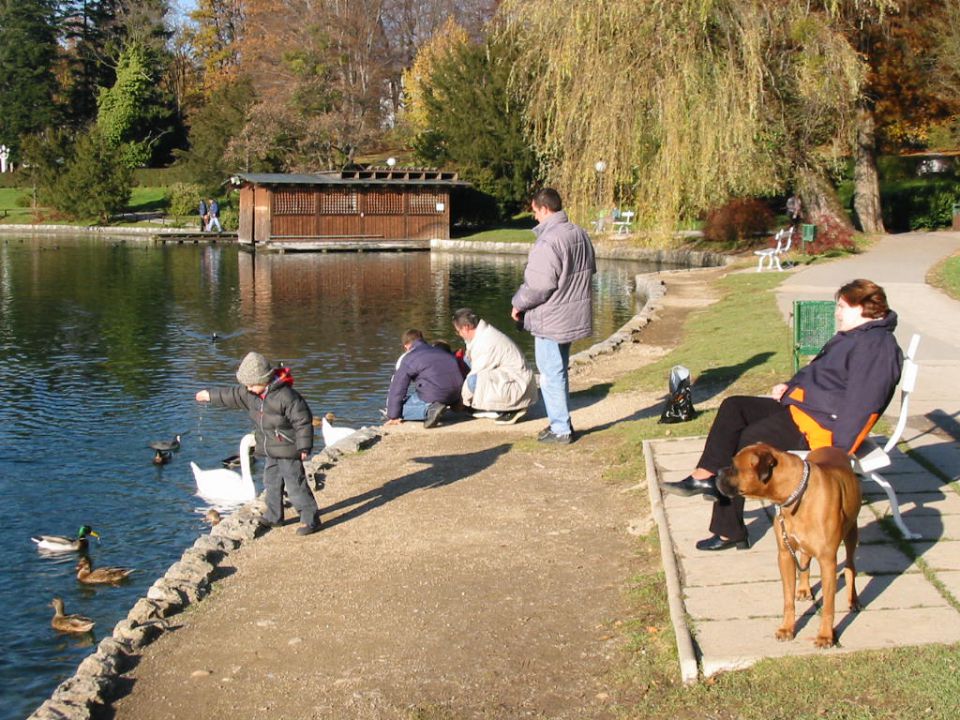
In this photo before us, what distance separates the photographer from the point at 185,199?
5997 centimetres

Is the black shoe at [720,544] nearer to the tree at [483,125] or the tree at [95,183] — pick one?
the tree at [483,125]

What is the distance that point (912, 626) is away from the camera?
5035mm

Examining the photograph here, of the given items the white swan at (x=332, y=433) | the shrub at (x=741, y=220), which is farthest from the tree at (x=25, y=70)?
the white swan at (x=332, y=433)

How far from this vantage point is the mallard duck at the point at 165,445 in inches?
480

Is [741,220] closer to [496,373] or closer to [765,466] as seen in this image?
[496,373]

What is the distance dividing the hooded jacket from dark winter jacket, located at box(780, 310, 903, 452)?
3.29 metres

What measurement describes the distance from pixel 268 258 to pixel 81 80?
149 ft

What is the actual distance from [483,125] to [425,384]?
39702 mm

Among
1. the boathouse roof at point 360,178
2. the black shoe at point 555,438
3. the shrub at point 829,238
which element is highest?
the boathouse roof at point 360,178

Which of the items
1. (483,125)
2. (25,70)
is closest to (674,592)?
(483,125)

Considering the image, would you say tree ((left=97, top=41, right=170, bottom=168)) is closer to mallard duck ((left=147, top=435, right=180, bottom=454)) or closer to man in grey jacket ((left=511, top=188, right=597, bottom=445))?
mallard duck ((left=147, top=435, right=180, bottom=454))

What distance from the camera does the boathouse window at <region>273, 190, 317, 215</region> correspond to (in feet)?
150

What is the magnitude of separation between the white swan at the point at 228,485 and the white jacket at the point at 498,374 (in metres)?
2.38

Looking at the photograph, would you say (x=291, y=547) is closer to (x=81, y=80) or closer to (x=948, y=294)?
(x=948, y=294)
